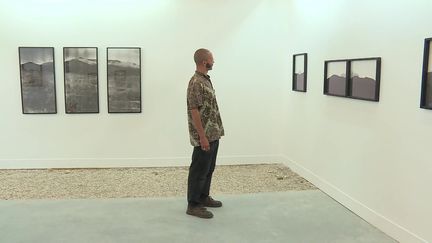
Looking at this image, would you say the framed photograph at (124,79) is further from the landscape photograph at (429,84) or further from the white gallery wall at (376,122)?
the landscape photograph at (429,84)

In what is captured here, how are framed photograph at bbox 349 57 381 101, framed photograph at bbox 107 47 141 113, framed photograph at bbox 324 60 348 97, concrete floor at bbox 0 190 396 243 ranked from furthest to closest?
1. framed photograph at bbox 107 47 141 113
2. framed photograph at bbox 324 60 348 97
3. framed photograph at bbox 349 57 381 101
4. concrete floor at bbox 0 190 396 243

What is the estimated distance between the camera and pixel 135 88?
514 centimetres

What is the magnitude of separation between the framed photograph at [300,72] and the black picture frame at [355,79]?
57 centimetres

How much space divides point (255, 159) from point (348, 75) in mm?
2168

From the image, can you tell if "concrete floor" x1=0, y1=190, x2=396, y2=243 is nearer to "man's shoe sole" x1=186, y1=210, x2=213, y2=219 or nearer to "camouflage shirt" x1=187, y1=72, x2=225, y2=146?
"man's shoe sole" x1=186, y1=210, x2=213, y2=219

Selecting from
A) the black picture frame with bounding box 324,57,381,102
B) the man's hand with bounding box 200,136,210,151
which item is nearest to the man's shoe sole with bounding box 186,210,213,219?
the man's hand with bounding box 200,136,210,151

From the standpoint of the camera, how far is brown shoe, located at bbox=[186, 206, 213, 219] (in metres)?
3.39

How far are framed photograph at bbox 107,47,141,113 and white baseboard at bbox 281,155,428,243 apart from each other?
7.58ft

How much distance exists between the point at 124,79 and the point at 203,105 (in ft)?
6.99

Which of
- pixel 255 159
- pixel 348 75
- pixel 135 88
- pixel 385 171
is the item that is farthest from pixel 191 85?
pixel 255 159

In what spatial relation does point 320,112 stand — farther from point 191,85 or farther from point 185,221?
point 185,221

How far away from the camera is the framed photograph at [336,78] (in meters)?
3.67

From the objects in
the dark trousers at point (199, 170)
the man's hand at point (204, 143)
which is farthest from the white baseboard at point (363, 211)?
the man's hand at point (204, 143)

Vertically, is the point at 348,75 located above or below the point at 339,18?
below
